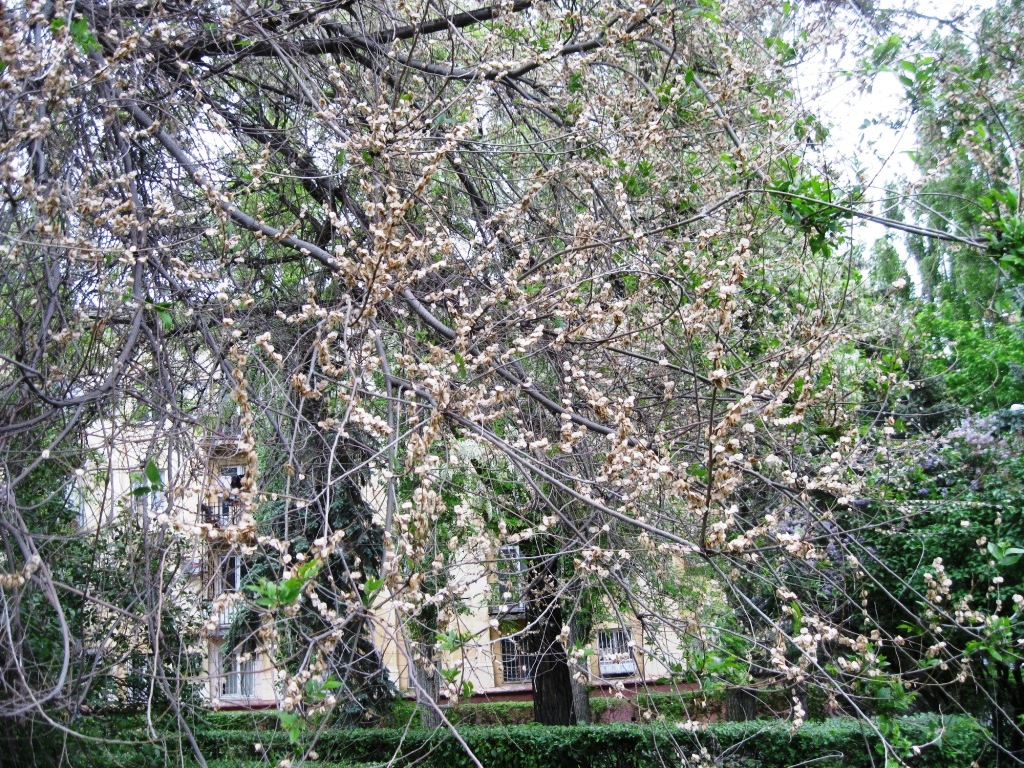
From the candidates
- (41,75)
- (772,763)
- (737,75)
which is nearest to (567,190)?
(737,75)

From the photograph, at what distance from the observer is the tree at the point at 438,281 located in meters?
2.68

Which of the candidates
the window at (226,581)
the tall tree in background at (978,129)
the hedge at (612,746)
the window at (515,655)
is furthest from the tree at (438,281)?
the hedge at (612,746)

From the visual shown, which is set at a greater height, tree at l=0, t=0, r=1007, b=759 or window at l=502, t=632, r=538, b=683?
tree at l=0, t=0, r=1007, b=759

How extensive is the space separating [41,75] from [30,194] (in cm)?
54

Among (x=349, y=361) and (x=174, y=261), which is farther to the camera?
(x=174, y=261)

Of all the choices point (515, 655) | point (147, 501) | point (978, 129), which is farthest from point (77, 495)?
point (978, 129)

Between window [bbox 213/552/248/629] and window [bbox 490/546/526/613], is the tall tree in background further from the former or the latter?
window [bbox 213/552/248/629]

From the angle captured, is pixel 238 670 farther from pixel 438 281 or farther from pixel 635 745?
pixel 635 745

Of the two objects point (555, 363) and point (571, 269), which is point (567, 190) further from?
point (555, 363)

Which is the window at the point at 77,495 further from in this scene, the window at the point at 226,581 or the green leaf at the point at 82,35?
the green leaf at the point at 82,35

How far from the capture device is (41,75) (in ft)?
9.59

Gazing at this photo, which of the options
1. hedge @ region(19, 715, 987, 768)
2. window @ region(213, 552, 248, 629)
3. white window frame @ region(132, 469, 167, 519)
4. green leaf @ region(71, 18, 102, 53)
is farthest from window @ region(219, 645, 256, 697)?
hedge @ region(19, 715, 987, 768)

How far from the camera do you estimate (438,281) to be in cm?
395

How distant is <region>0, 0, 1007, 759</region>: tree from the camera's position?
268 cm
